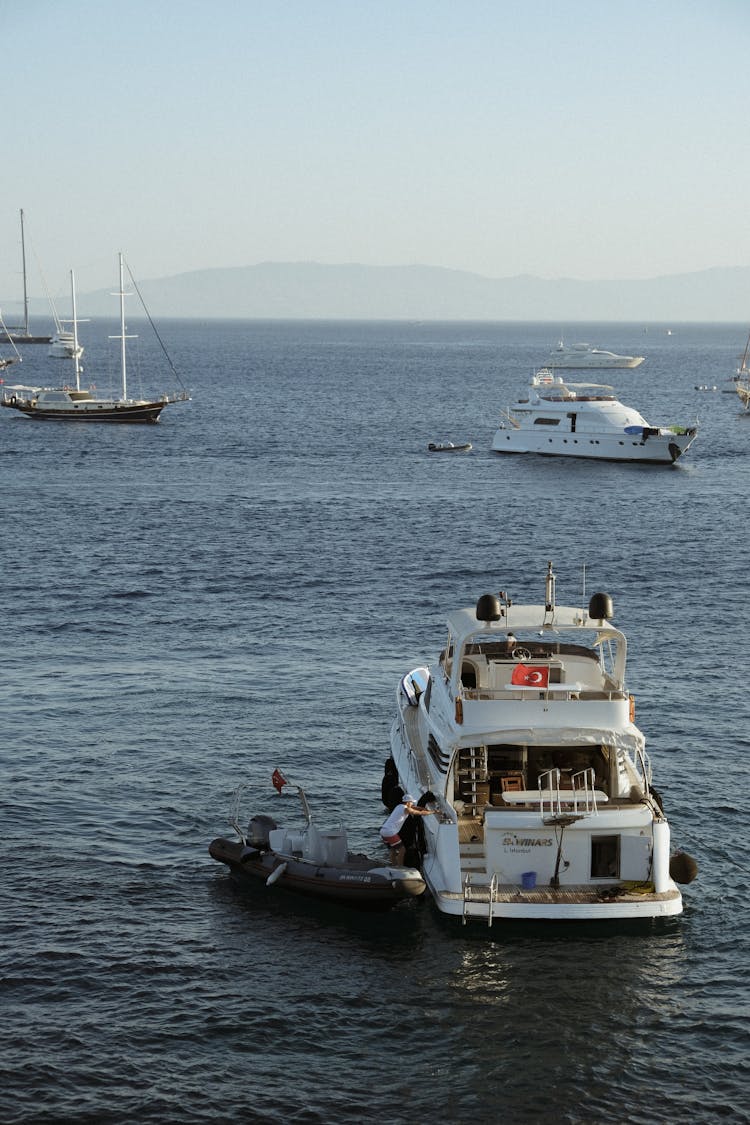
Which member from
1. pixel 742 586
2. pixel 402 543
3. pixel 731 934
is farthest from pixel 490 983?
pixel 402 543

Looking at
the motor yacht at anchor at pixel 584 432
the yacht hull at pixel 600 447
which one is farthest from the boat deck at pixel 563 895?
the motor yacht at anchor at pixel 584 432

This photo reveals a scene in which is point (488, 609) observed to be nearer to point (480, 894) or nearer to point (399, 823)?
point (399, 823)

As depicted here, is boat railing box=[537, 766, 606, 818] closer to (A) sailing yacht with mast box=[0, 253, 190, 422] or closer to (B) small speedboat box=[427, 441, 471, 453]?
(B) small speedboat box=[427, 441, 471, 453]

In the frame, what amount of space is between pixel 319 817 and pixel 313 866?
480cm

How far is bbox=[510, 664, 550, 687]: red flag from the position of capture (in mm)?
27953

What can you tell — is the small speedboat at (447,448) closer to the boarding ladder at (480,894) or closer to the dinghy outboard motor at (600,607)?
the dinghy outboard motor at (600,607)

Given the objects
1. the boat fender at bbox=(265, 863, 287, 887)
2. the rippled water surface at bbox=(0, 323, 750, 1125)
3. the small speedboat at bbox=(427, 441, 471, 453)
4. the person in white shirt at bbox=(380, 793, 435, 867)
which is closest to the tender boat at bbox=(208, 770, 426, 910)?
the boat fender at bbox=(265, 863, 287, 887)

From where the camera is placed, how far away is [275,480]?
316 ft

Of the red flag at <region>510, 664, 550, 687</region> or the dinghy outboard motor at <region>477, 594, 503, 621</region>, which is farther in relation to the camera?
the dinghy outboard motor at <region>477, 594, 503, 621</region>

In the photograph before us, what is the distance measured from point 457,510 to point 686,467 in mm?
31758

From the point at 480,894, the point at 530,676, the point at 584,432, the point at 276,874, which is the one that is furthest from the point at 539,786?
the point at 584,432

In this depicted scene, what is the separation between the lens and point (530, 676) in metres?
28.0

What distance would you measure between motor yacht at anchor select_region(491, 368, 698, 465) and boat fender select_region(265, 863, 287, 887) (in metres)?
85.3

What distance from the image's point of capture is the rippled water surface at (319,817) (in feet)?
73.8
